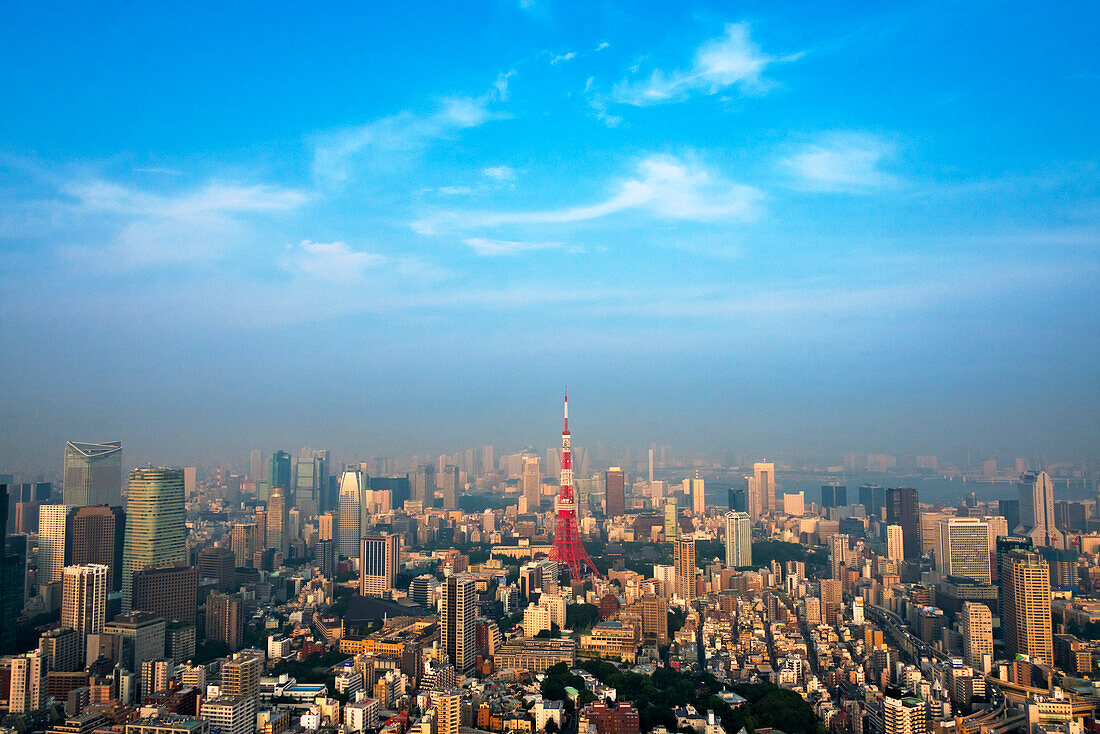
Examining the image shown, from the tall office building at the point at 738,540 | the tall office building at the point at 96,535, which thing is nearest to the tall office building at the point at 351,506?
the tall office building at the point at 96,535

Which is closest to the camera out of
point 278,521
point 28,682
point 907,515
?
point 28,682

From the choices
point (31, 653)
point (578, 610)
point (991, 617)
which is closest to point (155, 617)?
point (31, 653)

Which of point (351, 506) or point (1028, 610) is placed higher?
point (351, 506)

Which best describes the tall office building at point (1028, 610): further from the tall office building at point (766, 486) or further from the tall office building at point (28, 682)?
the tall office building at point (28, 682)

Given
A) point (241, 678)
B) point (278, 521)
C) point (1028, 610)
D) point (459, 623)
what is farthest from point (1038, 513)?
point (278, 521)

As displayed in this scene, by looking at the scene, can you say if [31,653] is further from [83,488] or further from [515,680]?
[83,488]

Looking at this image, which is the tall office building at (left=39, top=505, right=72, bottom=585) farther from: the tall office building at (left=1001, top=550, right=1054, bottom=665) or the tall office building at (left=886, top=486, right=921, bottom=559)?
the tall office building at (left=886, top=486, right=921, bottom=559)

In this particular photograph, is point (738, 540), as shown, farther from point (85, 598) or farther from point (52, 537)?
point (52, 537)

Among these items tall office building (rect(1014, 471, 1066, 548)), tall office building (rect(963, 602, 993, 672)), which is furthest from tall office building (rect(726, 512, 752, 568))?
tall office building (rect(963, 602, 993, 672))
